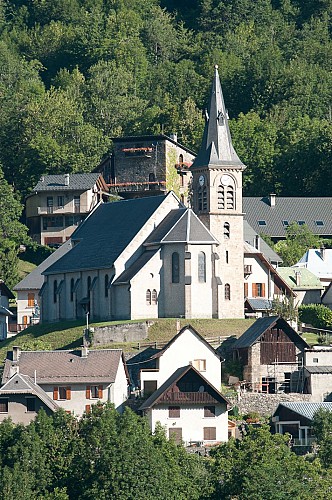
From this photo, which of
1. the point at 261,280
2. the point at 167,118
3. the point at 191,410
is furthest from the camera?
the point at 167,118

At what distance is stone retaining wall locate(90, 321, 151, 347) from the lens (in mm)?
115375

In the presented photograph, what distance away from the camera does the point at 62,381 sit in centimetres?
10438

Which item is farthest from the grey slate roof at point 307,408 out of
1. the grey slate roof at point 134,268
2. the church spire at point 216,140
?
the church spire at point 216,140

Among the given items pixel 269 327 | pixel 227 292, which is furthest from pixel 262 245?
pixel 269 327

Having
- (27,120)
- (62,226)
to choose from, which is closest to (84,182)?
(62,226)

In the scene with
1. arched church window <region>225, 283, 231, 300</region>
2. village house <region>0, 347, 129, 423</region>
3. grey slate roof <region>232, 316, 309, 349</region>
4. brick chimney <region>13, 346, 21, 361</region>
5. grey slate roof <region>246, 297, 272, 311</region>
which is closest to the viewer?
village house <region>0, 347, 129, 423</region>

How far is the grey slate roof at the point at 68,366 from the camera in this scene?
105 metres

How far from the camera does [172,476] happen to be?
3583 inches

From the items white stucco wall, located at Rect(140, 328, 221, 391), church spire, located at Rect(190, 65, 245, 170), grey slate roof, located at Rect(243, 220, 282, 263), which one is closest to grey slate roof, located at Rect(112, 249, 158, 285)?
church spire, located at Rect(190, 65, 245, 170)

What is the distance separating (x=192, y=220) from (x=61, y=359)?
60.4ft

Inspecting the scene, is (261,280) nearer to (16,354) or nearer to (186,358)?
(186,358)

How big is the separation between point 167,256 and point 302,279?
15.1 meters

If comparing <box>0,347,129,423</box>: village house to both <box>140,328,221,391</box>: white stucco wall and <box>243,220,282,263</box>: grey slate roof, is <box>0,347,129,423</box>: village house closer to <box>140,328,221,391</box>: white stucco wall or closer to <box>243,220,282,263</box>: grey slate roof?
<box>140,328,221,391</box>: white stucco wall

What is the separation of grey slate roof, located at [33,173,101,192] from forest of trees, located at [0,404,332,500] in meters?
60.7
